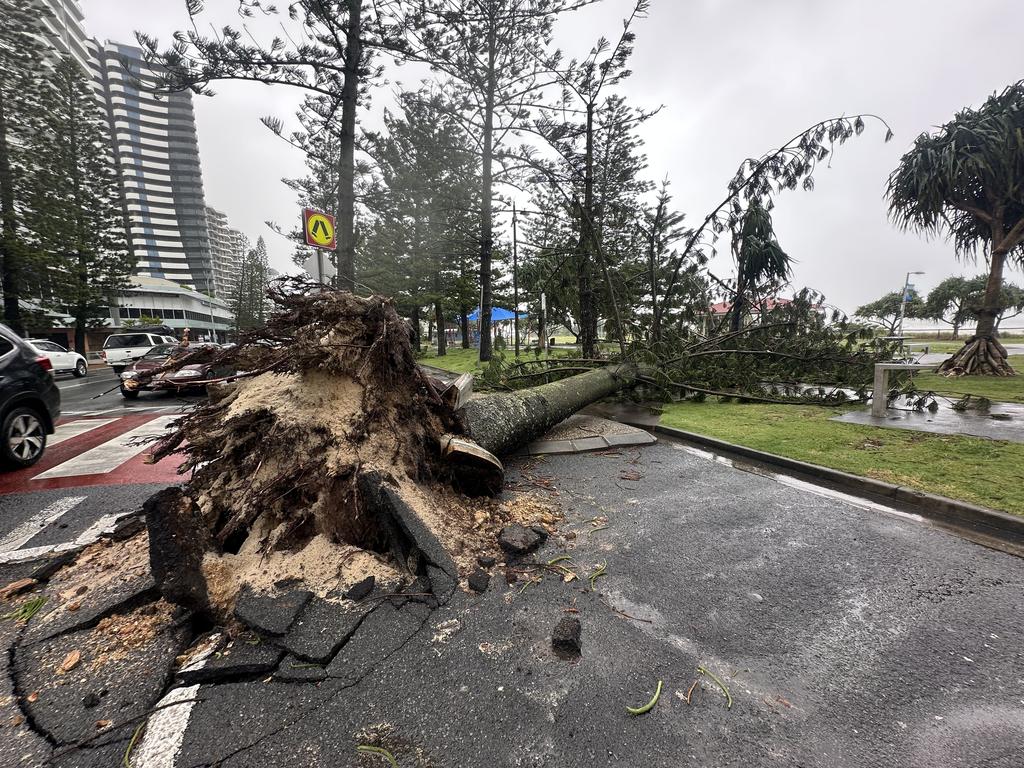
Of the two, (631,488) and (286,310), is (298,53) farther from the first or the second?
(631,488)

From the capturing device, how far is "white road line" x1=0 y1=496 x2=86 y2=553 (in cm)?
302

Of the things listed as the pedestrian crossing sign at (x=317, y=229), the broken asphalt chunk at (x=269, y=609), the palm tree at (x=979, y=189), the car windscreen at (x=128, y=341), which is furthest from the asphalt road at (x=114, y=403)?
the palm tree at (x=979, y=189)

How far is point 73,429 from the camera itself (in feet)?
22.6

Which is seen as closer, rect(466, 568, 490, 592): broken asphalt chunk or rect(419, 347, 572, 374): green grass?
rect(466, 568, 490, 592): broken asphalt chunk

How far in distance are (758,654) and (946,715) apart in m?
0.63

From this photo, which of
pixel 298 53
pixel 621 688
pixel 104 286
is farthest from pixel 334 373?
pixel 104 286

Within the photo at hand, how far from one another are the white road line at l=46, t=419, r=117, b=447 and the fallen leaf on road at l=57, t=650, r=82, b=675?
19.4ft

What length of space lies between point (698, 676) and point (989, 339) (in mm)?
15764

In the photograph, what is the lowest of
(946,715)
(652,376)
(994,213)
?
(946,715)

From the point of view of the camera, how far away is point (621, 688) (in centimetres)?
176

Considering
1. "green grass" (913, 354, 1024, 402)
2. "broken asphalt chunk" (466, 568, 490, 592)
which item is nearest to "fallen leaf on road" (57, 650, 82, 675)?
"broken asphalt chunk" (466, 568, 490, 592)

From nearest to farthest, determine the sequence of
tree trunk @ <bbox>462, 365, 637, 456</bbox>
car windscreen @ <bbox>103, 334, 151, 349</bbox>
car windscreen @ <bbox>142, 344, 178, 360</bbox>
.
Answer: tree trunk @ <bbox>462, 365, 637, 456</bbox>
car windscreen @ <bbox>142, 344, 178, 360</bbox>
car windscreen @ <bbox>103, 334, 151, 349</bbox>

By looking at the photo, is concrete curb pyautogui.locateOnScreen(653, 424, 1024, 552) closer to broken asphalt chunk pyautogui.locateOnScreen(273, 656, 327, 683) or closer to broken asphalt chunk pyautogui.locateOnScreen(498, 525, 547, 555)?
broken asphalt chunk pyautogui.locateOnScreen(498, 525, 547, 555)

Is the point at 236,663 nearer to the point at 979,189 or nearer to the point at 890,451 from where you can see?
the point at 890,451
